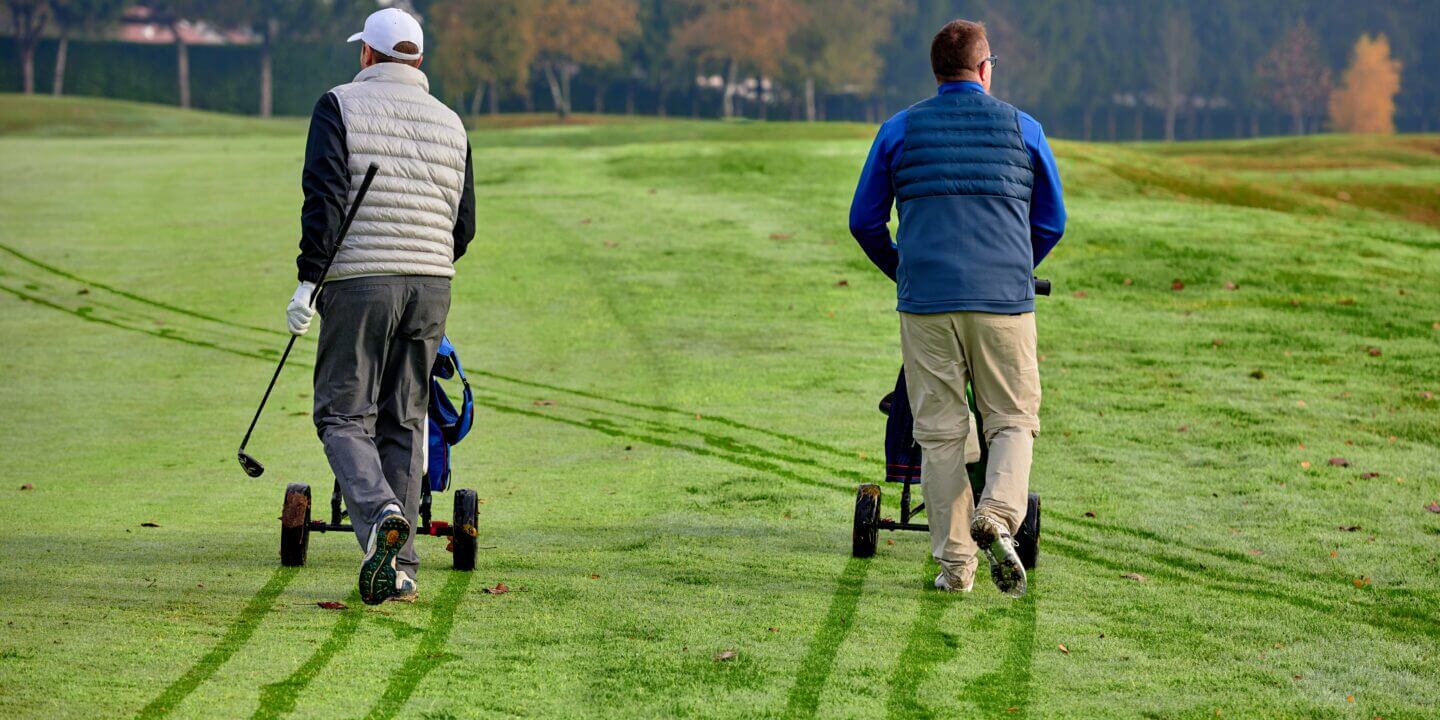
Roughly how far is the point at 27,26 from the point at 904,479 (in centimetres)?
7468

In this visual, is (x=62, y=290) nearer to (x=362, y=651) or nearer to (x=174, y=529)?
(x=174, y=529)

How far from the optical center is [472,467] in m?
9.45

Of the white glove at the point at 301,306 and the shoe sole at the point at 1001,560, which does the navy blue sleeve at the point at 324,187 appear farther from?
the shoe sole at the point at 1001,560

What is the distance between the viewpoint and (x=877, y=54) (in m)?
92.9

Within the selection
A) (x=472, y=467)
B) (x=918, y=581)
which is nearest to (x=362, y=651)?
(x=918, y=581)

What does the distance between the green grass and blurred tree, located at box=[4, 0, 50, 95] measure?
54.5 metres

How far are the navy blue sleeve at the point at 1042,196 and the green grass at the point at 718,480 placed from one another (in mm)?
1411

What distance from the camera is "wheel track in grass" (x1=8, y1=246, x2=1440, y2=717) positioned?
4867 mm

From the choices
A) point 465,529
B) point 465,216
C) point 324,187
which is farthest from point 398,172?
point 465,529

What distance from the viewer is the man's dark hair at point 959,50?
20.1ft

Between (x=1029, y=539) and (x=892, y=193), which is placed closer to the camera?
(x=892, y=193)

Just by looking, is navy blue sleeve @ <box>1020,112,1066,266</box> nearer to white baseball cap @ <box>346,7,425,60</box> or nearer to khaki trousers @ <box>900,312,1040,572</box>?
khaki trousers @ <box>900,312,1040,572</box>

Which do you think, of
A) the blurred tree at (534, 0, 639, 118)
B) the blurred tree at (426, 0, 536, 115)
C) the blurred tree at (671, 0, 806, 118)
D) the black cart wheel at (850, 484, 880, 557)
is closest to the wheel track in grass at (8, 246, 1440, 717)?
the black cart wheel at (850, 484, 880, 557)

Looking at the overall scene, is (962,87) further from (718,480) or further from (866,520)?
(718,480)
